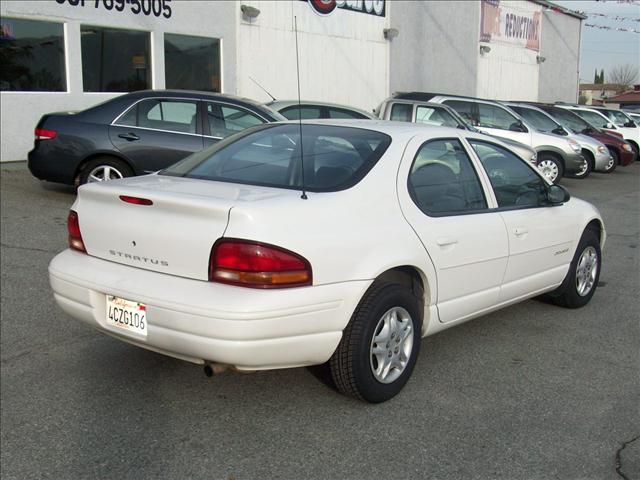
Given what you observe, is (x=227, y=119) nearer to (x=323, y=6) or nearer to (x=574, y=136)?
(x=574, y=136)

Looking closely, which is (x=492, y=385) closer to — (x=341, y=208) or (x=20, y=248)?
(x=341, y=208)

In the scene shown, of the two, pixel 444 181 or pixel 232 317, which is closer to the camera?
pixel 232 317

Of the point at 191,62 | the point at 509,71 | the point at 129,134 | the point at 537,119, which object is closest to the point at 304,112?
the point at 129,134

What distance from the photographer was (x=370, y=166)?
4070 millimetres

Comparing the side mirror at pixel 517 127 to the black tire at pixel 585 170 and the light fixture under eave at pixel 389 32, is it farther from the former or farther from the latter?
the light fixture under eave at pixel 389 32

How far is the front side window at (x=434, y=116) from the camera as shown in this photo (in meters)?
13.3

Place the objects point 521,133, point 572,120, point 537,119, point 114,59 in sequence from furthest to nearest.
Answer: point 572,120, point 537,119, point 521,133, point 114,59

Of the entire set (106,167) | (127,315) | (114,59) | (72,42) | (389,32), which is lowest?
(127,315)

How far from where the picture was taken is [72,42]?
13516 mm

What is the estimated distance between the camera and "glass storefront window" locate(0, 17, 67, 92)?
1270 centimetres

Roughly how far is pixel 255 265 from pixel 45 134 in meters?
6.78

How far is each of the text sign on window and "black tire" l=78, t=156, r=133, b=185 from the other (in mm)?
5492

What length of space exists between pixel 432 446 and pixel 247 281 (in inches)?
47.7

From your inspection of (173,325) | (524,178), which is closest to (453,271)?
(524,178)
